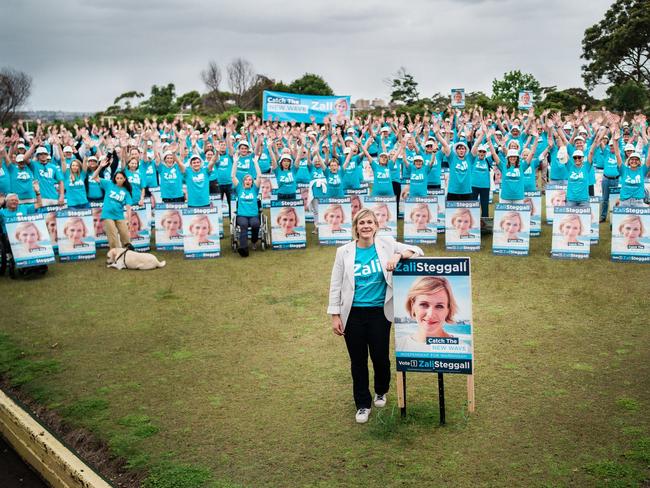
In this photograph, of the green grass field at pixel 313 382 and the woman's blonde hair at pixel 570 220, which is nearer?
the green grass field at pixel 313 382

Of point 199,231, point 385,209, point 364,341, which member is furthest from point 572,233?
point 364,341

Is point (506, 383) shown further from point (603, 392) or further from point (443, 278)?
point (443, 278)

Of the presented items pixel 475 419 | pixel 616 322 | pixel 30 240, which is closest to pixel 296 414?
pixel 475 419

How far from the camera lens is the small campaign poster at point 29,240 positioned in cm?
1314

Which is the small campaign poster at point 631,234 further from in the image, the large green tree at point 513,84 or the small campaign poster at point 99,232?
the large green tree at point 513,84

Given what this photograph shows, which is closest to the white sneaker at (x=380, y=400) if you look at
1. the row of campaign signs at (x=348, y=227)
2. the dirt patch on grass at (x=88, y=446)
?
the dirt patch on grass at (x=88, y=446)

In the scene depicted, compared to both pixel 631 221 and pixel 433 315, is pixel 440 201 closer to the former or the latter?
pixel 631 221

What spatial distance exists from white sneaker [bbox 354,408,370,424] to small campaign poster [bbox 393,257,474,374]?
2.07ft

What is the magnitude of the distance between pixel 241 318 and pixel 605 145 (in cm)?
1232

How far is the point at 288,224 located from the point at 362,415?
30.2ft

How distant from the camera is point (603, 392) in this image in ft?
23.0

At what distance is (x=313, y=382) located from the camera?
7668 millimetres

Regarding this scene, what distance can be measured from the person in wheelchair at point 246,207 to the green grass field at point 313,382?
2.22 m

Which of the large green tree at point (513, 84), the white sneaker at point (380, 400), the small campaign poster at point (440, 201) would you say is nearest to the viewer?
the white sneaker at point (380, 400)
